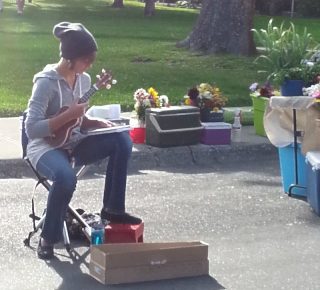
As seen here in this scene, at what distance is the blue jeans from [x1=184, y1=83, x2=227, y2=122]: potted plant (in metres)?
3.62

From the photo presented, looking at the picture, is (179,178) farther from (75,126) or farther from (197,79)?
(197,79)

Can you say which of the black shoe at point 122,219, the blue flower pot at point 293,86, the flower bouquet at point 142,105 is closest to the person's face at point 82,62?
the black shoe at point 122,219

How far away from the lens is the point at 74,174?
5684 mm

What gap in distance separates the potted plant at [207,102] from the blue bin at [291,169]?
1.98 m

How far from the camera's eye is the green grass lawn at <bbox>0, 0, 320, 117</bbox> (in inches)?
508

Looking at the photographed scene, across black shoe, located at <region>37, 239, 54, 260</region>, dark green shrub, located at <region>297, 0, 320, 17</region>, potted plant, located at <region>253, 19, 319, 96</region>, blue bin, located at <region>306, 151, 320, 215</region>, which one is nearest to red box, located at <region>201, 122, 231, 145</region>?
potted plant, located at <region>253, 19, 319, 96</region>

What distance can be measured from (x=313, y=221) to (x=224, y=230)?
2.50 ft

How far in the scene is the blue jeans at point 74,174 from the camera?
5637 mm

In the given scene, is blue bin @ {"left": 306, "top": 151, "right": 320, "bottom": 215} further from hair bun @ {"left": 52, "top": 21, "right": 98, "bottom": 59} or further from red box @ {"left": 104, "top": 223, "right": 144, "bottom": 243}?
hair bun @ {"left": 52, "top": 21, "right": 98, "bottom": 59}

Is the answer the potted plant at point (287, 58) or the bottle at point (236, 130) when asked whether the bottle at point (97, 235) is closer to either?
the potted plant at point (287, 58)

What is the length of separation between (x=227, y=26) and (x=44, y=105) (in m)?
12.0

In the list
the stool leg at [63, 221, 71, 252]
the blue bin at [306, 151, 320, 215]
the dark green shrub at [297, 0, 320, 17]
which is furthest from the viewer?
the dark green shrub at [297, 0, 320, 17]

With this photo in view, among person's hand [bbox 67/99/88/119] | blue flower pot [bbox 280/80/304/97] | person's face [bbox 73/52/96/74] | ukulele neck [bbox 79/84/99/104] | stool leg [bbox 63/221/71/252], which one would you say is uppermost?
person's face [bbox 73/52/96/74]

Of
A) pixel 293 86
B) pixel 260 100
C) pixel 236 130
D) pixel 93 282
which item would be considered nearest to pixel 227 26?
pixel 260 100
